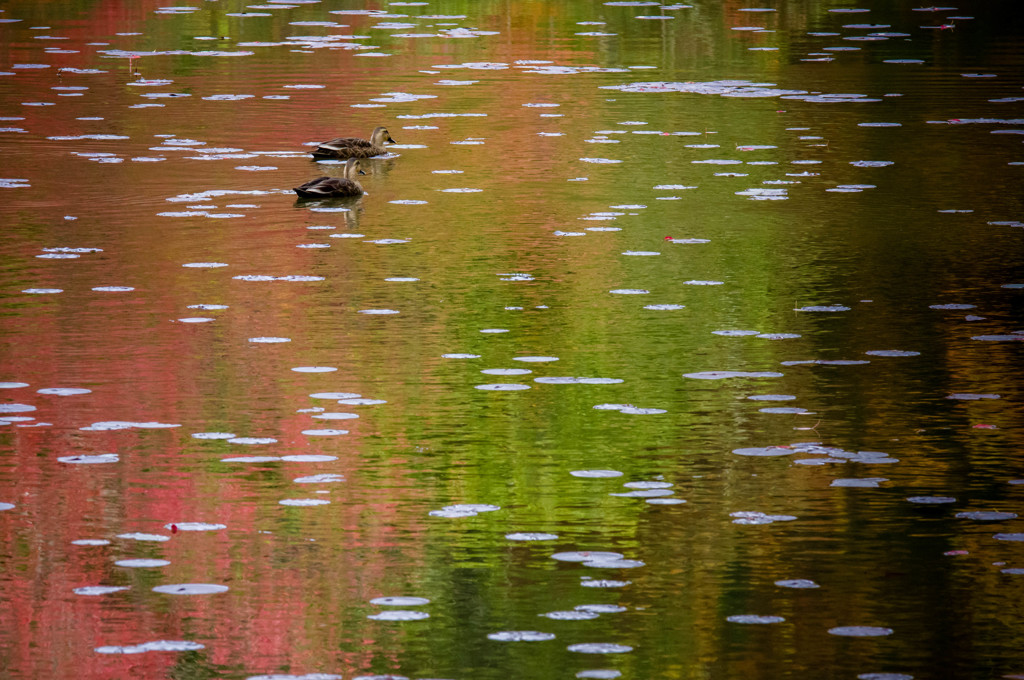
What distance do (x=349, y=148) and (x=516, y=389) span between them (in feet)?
26.3

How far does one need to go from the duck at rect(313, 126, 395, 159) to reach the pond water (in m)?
0.21

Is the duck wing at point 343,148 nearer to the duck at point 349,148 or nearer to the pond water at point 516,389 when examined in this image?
the duck at point 349,148

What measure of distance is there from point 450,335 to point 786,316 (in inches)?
84.7

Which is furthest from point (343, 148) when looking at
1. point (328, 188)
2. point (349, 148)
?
point (328, 188)

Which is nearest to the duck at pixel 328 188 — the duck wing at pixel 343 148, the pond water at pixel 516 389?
the pond water at pixel 516 389

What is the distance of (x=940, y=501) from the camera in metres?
8.81

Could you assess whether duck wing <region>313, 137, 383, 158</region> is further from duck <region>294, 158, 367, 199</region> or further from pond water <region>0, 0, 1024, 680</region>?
duck <region>294, 158, 367, 199</region>

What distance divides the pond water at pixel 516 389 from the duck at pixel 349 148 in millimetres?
212

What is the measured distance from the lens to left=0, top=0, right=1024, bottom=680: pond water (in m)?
7.34

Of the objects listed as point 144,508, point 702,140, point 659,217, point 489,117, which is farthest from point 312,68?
point 144,508

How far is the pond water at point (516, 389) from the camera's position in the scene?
7.34 m

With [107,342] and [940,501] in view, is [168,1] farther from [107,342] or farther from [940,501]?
[940,501]

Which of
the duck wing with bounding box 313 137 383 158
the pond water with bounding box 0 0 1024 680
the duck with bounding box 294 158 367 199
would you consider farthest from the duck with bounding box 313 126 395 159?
the duck with bounding box 294 158 367 199

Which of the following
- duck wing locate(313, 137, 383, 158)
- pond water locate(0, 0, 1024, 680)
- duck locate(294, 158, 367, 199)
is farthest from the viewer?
duck wing locate(313, 137, 383, 158)
